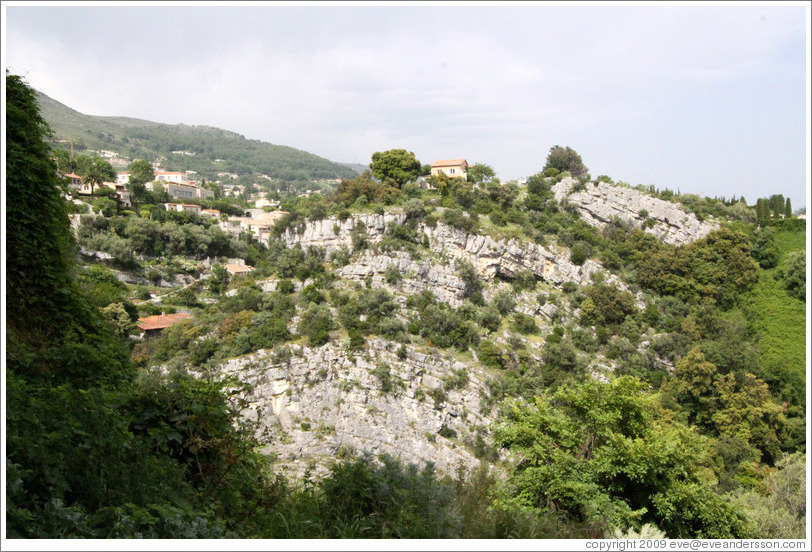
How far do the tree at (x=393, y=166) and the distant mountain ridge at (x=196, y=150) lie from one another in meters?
69.7

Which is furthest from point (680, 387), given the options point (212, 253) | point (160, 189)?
point (160, 189)

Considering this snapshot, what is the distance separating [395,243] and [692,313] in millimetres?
12393

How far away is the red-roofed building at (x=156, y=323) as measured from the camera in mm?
19172

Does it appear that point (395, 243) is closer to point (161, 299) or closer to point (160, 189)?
point (161, 299)

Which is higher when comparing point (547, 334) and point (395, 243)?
point (395, 243)

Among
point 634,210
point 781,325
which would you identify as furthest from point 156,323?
point 781,325

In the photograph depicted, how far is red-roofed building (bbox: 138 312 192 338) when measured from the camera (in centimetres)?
1917

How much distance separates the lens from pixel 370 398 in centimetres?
1617

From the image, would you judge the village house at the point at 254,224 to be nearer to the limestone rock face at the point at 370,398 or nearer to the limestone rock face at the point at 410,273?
the limestone rock face at the point at 410,273

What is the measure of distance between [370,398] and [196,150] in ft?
396

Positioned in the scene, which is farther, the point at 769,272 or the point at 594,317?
the point at 769,272

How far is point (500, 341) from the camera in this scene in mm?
18453

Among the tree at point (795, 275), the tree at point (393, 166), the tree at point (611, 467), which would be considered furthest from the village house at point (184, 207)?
the tree at point (611, 467)

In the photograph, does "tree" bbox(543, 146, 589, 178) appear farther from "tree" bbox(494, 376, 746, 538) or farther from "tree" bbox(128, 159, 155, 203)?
"tree" bbox(128, 159, 155, 203)
